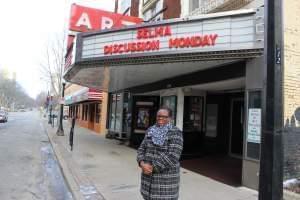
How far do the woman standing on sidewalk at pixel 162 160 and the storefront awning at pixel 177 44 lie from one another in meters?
4.85

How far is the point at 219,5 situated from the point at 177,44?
2404 millimetres

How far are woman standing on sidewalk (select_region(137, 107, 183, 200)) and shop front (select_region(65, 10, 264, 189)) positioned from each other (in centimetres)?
452

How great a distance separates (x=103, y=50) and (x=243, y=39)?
15.6 feet

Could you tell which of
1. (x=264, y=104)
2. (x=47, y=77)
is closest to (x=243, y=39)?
Result: (x=264, y=104)

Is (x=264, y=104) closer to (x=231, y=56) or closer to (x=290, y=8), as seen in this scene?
(x=231, y=56)

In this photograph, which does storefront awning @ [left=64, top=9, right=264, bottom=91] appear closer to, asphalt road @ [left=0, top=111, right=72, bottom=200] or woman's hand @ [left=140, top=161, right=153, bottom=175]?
asphalt road @ [left=0, top=111, right=72, bottom=200]

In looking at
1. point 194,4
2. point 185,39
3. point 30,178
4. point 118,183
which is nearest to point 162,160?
point 118,183

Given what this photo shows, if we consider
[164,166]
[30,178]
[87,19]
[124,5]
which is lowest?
[30,178]

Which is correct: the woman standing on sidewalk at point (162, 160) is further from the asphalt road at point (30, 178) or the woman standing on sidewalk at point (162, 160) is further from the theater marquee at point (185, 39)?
the theater marquee at point (185, 39)

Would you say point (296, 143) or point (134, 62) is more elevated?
point (134, 62)

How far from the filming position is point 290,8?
9453 mm

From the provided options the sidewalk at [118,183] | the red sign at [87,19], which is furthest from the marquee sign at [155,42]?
the red sign at [87,19]

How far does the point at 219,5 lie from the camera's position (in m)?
11.6

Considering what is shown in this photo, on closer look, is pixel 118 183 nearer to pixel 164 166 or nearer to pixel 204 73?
pixel 204 73
